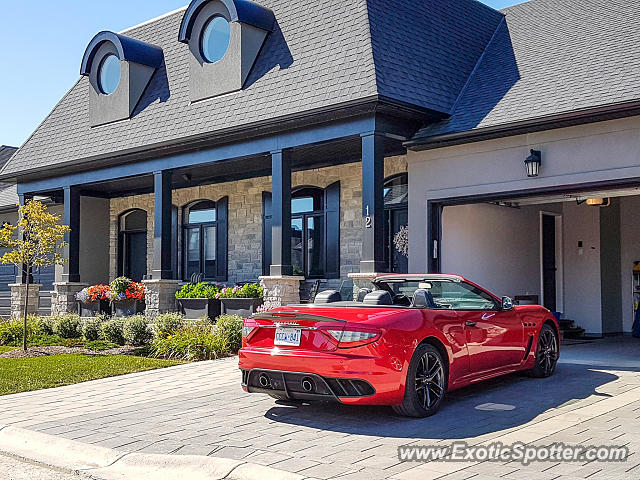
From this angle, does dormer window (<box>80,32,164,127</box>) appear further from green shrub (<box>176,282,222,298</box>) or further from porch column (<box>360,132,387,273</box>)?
porch column (<box>360,132,387,273</box>)

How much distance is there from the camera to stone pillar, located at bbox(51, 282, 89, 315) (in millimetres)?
17453

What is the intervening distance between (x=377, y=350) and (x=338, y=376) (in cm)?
42

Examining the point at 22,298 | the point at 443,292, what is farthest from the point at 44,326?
the point at 443,292

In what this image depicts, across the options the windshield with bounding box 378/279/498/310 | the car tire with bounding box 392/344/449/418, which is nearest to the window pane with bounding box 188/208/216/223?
the windshield with bounding box 378/279/498/310

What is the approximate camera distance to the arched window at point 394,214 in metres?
14.6

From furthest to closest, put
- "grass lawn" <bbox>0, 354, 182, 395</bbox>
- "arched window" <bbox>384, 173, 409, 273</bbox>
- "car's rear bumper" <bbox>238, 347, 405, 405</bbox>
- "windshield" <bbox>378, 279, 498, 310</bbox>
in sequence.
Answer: "arched window" <bbox>384, 173, 409, 273</bbox>
"grass lawn" <bbox>0, 354, 182, 395</bbox>
"windshield" <bbox>378, 279, 498, 310</bbox>
"car's rear bumper" <bbox>238, 347, 405, 405</bbox>

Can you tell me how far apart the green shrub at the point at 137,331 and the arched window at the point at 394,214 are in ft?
16.3

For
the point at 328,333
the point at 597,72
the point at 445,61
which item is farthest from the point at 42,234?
the point at 597,72

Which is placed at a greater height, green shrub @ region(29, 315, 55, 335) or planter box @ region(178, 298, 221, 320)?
planter box @ region(178, 298, 221, 320)

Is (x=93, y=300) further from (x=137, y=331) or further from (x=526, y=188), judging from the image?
(x=526, y=188)

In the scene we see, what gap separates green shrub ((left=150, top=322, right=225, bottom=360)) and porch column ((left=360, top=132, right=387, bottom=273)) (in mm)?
2694

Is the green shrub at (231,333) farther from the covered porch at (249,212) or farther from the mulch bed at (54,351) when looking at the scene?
the mulch bed at (54,351)

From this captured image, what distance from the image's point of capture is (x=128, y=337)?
45.8 ft

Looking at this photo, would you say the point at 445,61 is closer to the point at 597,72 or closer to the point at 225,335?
the point at 597,72
